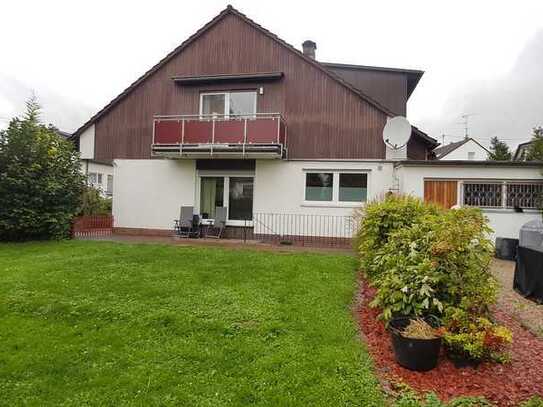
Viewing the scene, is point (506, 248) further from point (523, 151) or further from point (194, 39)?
point (523, 151)

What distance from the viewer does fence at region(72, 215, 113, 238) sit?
14475 millimetres

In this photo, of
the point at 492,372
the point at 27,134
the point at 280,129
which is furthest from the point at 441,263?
the point at 27,134

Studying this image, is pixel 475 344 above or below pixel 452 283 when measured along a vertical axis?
below

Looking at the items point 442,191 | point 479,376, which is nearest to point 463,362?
point 479,376

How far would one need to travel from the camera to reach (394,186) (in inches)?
528

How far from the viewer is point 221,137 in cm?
1377

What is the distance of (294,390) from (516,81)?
122ft

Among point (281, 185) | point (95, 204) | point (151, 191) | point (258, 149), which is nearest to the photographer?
point (258, 149)

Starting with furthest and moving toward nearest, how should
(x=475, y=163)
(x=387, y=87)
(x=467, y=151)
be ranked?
(x=467, y=151) → (x=387, y=87) → (x=475, y=163)

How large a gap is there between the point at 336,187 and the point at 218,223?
4.63 m

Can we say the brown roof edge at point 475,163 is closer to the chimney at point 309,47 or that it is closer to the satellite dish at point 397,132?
the satellite dish at point 397,132

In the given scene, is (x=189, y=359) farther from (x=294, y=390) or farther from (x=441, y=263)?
(x=441, y=263)

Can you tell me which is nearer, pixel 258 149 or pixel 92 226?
pixel 258 149

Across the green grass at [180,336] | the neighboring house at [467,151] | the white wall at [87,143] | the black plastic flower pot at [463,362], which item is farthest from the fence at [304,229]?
the neighboring house at [467,151]
